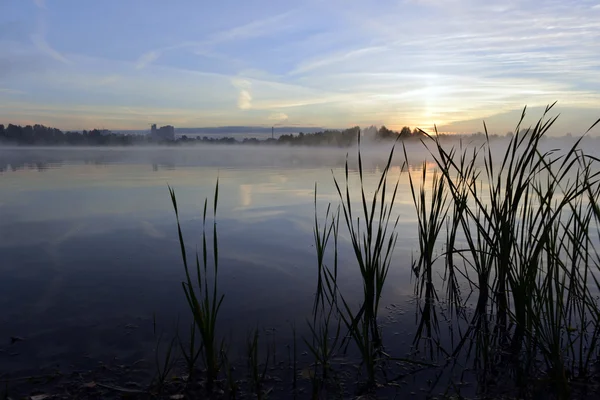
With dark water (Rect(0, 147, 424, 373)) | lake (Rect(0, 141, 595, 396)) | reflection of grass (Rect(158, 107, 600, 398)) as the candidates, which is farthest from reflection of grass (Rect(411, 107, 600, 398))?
dark water (Rect(0, 147, 424, 373))

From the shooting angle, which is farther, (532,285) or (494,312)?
(494,312)

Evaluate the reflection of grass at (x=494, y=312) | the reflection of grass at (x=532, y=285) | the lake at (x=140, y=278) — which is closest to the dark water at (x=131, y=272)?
the lake at (x=140, y=278)

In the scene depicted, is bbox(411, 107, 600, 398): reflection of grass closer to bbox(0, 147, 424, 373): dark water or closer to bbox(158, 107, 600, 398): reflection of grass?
bbox(158, 107, 600, 398): reflection of grass

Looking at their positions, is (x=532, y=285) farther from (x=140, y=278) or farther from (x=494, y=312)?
(x=140, y=278)

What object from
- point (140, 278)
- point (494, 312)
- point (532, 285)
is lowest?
point (494, 312)

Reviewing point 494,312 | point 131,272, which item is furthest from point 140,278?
point 494,312

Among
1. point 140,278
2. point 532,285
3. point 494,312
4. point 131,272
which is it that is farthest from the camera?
point 131,272

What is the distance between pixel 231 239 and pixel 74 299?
8.09ft

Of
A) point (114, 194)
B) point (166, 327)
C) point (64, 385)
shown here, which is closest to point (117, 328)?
point (166, 327)

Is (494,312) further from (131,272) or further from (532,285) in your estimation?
(131,272)

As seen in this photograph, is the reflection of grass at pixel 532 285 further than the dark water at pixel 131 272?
No

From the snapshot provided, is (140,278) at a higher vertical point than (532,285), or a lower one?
lower

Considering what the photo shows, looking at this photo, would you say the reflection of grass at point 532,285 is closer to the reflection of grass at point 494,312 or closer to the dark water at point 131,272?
the reflection of grass at point 494,312

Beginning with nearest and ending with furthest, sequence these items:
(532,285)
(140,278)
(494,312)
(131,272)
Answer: (532,285), (494,312), (140,278), (131,272)
